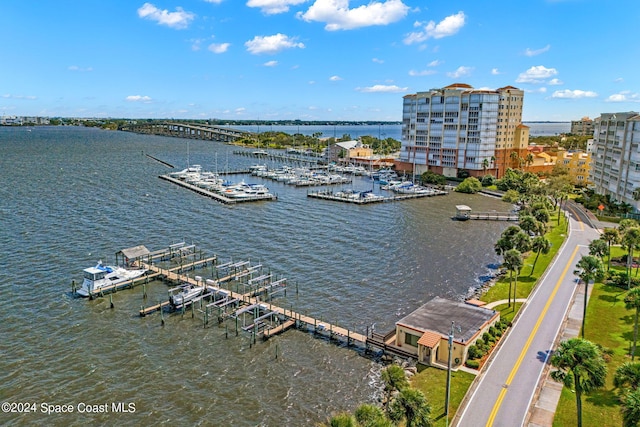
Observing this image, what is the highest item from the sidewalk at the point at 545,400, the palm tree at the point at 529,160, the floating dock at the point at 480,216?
the palm tree at the point at 529,160

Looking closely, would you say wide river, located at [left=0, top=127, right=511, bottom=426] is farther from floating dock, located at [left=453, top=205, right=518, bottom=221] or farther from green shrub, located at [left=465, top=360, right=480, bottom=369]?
green shrub, located at [left=465, top=360, right=480, bottom=369]

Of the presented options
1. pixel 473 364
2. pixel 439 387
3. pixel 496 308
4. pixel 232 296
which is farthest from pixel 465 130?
pixel 439 387

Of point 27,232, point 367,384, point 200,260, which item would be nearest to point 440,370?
point 367,384

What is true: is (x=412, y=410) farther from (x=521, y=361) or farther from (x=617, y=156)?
(x=617, y=156)

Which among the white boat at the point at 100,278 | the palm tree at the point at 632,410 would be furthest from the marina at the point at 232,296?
the palm tree at the point at 632,410

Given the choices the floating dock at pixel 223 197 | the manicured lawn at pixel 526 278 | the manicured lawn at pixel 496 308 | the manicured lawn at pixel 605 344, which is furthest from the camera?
the floating dock at pixel 223 197

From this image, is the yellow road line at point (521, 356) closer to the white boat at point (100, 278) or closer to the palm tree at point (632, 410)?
the palm tree at point (632, 410)

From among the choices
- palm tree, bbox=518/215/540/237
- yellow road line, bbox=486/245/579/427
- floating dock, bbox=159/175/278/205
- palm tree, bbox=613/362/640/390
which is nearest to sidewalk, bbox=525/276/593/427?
yellow road line, bbox=486/245/579/427
